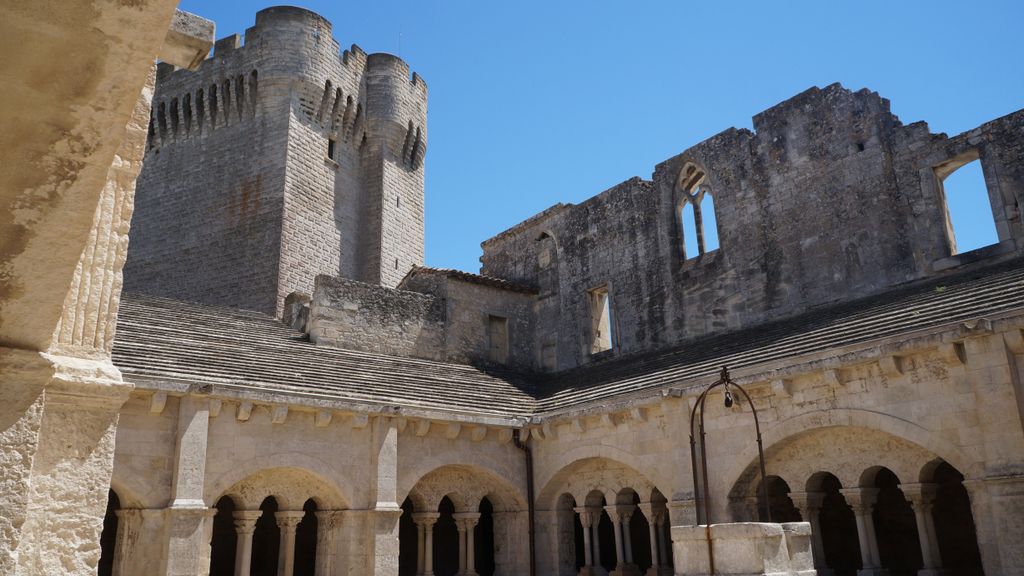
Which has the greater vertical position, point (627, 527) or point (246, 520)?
point (246, 520)

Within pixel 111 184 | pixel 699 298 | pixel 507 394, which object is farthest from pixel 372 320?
pixel 111 184

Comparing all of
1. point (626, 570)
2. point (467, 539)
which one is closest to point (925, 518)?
point (626, 570)

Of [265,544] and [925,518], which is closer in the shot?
[925,518]

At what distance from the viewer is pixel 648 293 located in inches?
672

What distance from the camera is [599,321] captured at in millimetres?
18406

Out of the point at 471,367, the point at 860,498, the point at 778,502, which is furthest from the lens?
the point at 471,367

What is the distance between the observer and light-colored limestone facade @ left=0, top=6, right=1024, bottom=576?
8.76 metres

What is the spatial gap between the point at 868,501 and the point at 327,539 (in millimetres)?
7529

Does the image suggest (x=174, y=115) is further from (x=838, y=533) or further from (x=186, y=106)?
(x=838, y=533)

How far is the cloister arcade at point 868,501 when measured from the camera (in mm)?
9820

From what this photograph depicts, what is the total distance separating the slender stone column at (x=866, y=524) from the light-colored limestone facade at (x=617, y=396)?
29 mm

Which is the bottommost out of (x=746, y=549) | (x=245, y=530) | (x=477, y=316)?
(x=746, y=549)

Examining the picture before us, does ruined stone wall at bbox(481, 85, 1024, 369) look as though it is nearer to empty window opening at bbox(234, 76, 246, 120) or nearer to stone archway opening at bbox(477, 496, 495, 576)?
stone archway opening at bbox(477, 496, 495, 576)

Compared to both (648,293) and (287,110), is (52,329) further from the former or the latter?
(287,110)
